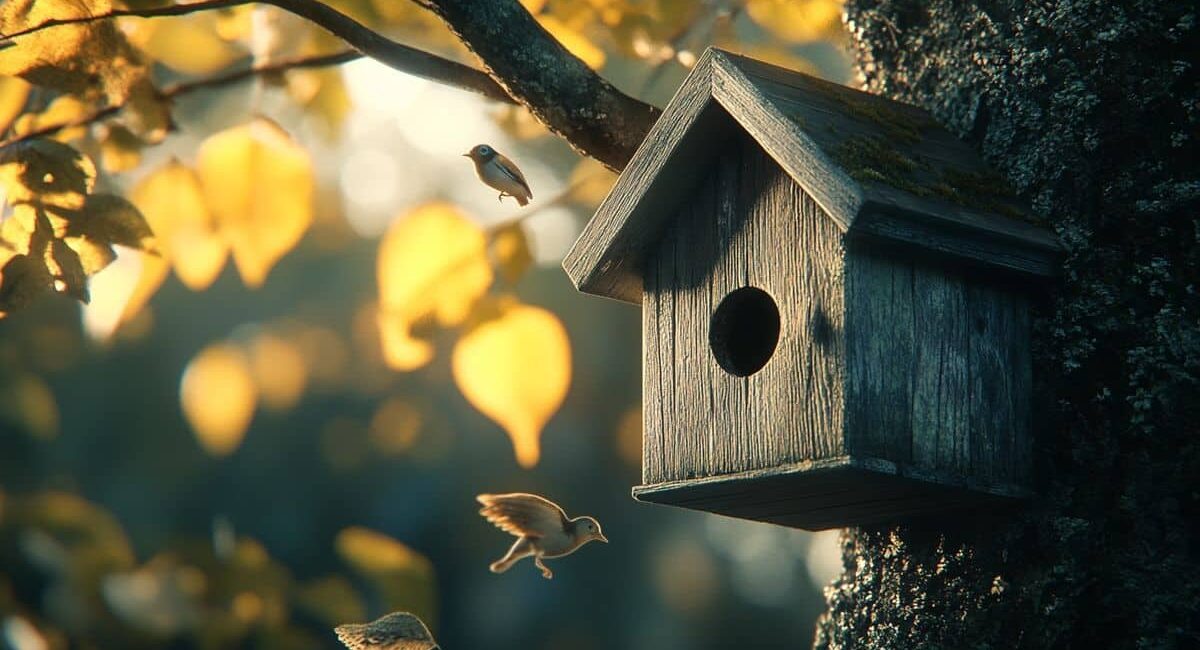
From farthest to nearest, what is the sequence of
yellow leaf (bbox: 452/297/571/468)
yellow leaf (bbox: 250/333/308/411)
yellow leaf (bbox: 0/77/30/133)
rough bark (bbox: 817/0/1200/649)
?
yellow leaf (bbox: 250/333/308/411)
yellow leaf (bbox: 0/77/30/133)
yellow leaf (bbox: 452/297/571/468)
rough bark (bbox: 817/0/1200/649)

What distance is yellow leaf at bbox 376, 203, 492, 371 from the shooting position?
225 centimetres

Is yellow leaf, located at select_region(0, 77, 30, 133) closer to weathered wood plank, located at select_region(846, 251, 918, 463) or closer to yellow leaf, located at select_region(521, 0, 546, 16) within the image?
yellow leaf, located at select_region(521, 0, 546, 16)

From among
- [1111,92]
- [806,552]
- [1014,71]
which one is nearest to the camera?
[1111,92]

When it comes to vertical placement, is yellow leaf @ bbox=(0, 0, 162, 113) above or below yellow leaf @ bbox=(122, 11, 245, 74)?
below

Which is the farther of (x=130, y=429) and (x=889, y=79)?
(x=130, y=429)

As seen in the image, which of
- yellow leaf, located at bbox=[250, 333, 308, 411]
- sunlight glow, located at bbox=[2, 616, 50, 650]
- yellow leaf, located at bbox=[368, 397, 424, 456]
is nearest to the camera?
sunlight glow, located at bbox=[2, 616, 50, 650]

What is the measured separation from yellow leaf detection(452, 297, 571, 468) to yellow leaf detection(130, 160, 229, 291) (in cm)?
48

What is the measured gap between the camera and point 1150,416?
1623 mm

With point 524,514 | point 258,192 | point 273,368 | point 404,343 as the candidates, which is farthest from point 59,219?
point 273,368

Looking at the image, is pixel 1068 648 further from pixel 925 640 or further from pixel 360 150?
pixel 360 150

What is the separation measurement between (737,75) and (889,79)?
0.44 metres

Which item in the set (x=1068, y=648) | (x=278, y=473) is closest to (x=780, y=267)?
(x=1068, y=648)

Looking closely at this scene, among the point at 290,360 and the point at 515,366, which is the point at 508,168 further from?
the point at 290,360

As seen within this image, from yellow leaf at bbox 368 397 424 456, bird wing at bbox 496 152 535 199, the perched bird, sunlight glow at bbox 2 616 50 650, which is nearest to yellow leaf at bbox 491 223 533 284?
bird wing at bbox 496 152 535 199
